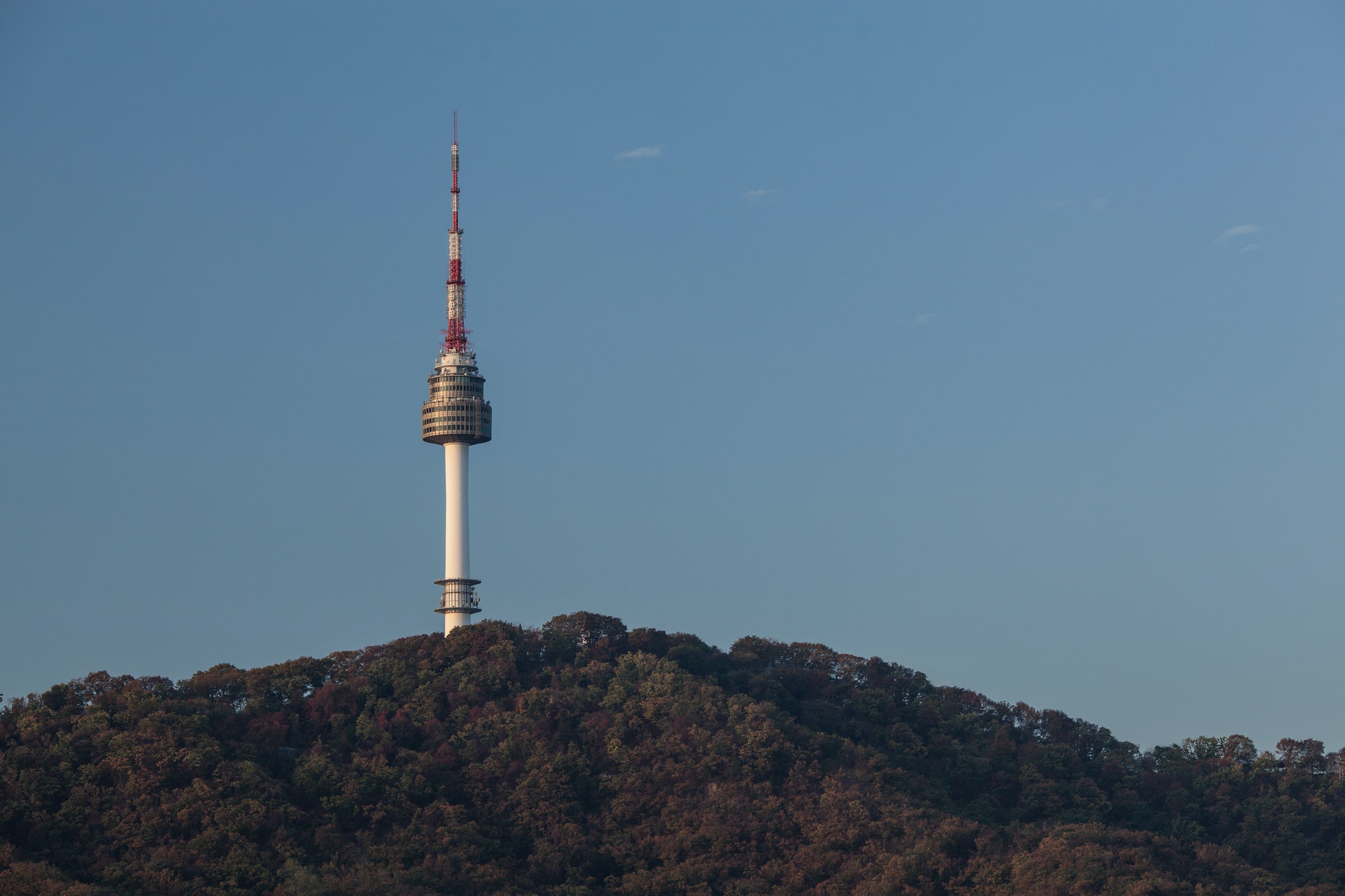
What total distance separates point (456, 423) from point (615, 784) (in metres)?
38.1

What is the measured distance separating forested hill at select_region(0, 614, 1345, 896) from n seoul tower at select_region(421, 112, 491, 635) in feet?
33.5

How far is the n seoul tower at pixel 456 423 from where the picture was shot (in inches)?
4247

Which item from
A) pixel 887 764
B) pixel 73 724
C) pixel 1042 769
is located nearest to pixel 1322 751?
pixel 1042 769

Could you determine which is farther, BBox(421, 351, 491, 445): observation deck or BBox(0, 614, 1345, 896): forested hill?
BBox(421, 351, 491, 445): observation deck

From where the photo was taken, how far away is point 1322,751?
94375mm

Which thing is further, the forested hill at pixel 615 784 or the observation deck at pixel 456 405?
the observation deck at pixel 456 405

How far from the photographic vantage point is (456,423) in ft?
363

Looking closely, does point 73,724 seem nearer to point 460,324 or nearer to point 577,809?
point 577,809

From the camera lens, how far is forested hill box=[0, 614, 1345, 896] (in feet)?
222

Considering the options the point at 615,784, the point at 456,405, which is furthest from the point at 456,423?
the point at 615,784

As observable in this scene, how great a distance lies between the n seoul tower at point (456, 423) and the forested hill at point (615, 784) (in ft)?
33.5

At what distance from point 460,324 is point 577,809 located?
45677mm

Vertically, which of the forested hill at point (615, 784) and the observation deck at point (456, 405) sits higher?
the observation deck at point (456, 405)

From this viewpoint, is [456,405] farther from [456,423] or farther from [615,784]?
[615,784]
